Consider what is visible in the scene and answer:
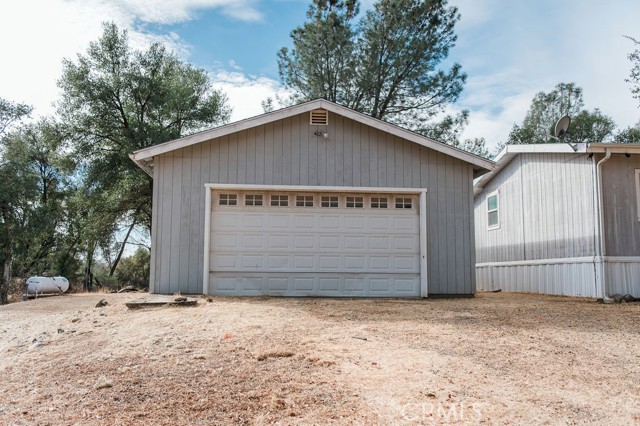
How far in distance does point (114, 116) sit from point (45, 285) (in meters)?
A: 7.77

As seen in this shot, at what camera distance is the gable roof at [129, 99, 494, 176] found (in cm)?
1002

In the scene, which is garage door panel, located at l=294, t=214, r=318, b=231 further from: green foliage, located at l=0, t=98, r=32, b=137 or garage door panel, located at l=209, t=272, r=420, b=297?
green foliage, located at l=0, t=98, r=32, b=137

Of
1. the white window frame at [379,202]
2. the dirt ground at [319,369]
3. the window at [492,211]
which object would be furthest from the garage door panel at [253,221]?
the window at [492,211]

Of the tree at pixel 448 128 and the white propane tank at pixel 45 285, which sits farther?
the tree at pixel 448 128

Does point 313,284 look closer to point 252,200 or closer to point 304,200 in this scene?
point 304,200

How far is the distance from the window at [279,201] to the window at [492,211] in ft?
24.9

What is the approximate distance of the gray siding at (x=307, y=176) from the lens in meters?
10.0

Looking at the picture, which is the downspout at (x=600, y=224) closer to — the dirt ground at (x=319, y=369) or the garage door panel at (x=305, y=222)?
the dirt ground at (x=319, y=369)

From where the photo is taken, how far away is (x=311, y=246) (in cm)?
1023

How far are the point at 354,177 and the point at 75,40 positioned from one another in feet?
47.1

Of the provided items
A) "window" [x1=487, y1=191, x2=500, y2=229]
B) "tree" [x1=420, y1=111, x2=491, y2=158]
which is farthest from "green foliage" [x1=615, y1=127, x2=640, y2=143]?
"window" [x1=487, y1=191, x2=500, y2=229]

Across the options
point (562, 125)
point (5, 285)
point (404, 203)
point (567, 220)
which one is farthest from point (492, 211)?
point (5, 285)

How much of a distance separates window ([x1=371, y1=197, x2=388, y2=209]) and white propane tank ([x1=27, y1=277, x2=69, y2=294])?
33.7 ft

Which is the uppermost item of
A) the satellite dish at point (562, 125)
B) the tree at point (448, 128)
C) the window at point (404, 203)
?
the tree at point (448, 128)
